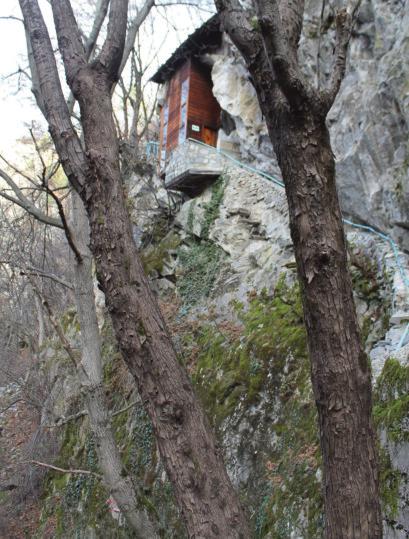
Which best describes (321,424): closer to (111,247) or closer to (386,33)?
(111,247)

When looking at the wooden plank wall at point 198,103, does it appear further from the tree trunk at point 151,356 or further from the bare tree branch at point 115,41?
the tree trunk at point 151,356

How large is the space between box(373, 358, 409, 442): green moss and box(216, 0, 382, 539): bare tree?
1863mm

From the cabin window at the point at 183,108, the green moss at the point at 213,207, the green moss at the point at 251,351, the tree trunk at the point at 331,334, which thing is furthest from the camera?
the cabin window at the point at 183,108

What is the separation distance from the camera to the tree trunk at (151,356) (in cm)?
Answer: 231

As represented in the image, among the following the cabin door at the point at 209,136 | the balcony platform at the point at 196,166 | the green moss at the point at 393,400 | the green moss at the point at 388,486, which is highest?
the cabin door at the point at 209,136

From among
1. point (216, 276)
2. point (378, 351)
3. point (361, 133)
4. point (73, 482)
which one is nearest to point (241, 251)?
point (216, 276)

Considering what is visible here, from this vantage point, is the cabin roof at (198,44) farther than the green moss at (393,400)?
Yes

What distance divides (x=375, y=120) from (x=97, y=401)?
5.67 m

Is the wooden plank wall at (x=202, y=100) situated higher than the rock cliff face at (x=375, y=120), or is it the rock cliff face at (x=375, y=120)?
the wooden plank wall at (x=202, y=100)

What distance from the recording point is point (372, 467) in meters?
2.01

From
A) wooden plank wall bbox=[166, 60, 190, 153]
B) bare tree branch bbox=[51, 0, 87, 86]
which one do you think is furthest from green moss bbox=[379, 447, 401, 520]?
wooden plank wall bbox=[166, 60, 190, 153]

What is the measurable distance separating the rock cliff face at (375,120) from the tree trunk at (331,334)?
4.54 meters

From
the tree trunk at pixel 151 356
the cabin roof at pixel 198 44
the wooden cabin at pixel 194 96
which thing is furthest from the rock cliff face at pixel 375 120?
the wooden cabin at pixel 194 96

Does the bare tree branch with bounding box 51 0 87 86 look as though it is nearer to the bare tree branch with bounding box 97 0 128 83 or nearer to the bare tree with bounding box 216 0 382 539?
the bare tree branch with bounding box 97 0 128 83
